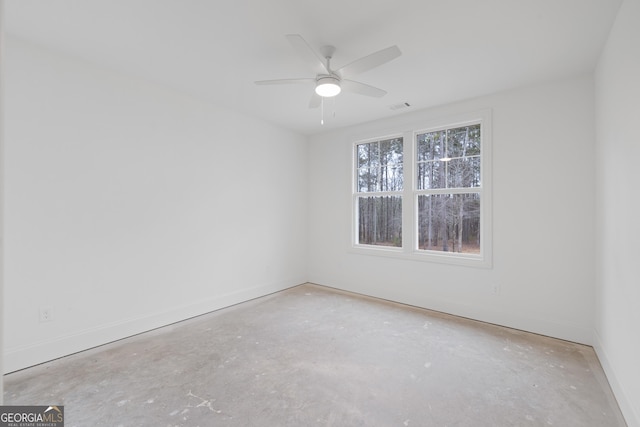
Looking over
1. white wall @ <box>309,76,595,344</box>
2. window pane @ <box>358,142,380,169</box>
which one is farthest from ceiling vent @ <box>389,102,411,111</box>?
window pane @ <box>358,142,380,169</box>

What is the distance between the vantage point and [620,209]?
6.83 feet

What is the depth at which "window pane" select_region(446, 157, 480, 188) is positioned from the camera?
3629 mm

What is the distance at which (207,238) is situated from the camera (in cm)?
375

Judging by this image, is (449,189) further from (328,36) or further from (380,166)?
(328,36)

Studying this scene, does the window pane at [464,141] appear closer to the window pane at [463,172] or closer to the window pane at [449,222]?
the window pane at [463,172]

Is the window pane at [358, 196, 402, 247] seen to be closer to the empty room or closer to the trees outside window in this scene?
the empty room

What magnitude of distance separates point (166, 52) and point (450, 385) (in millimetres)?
3484

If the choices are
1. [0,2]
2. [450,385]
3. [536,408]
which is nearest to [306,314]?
[450,385]

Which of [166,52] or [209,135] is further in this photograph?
[209,135]

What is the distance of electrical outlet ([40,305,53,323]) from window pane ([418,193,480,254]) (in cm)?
393

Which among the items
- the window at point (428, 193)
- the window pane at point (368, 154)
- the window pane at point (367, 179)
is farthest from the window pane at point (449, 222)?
the window pane at point (368, 154)

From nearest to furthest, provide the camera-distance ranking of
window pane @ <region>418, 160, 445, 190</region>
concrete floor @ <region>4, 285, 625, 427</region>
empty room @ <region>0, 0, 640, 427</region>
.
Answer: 1. concrete floor @ <region>4, 285, 625, 427</region>
2. empty room @ <region>0, 0, 640, 427</region>
3. window pane @ <region>418, 160, 445, 190</region>

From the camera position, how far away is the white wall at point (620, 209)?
179cm

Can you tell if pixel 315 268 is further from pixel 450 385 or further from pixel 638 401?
pixel 638 401
